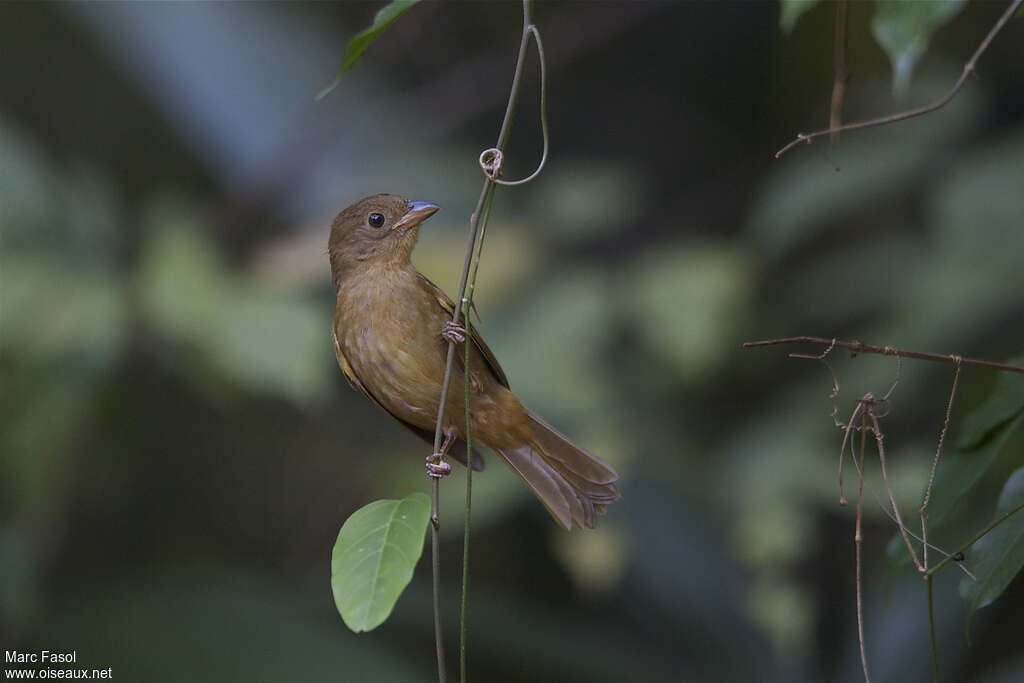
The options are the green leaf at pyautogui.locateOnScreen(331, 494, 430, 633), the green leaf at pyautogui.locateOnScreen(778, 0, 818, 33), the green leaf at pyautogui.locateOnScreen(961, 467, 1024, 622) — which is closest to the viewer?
the green leaf at pyautogui.locateOnScreen(331, 494, 430, 633)

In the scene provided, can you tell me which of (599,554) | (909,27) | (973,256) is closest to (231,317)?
(599,554)

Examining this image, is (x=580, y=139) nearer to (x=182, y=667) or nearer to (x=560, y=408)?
(x=560, y=408)

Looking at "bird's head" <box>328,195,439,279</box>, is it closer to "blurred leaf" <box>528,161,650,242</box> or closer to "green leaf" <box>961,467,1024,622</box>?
"blurred leaf" <box>528,161,650,242</box>

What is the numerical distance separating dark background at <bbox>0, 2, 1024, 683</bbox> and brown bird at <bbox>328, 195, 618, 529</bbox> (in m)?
0.40

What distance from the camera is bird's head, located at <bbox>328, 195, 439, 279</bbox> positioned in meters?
3.39

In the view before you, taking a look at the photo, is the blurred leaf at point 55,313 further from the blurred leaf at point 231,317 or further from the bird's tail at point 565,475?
the bird's tail at point 565,475

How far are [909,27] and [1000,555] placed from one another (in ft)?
2.79

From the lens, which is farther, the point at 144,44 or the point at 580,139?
the point at 580,139

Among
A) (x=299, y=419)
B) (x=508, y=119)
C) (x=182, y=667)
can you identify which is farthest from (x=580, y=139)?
(x=508, y=119)

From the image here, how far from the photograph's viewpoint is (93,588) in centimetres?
452

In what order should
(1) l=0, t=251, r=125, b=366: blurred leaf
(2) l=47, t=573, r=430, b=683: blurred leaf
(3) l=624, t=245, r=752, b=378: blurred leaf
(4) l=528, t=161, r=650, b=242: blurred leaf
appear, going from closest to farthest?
(1) l=0, t=251, r=125, b=366: blurred leaf → (2) l=47, t=573, r=430, b=683: blurred leaf → (3) l=624, t=245, r=752, b=378: blurred leaf → (4) l=528, t=161, r=650, b=242: blurred leaf

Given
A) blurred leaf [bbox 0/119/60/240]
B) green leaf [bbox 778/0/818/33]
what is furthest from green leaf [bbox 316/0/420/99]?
blurred leaf [bbox 0/119/60/240]

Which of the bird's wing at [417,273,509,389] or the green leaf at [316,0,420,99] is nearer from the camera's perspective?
the green leaf at [316,0,420,99]

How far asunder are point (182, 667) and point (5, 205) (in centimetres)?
170
